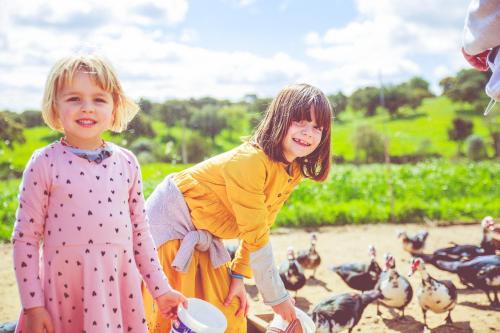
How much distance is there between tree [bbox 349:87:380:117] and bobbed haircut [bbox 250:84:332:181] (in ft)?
67.4

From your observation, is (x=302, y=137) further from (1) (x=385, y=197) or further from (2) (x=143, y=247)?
(1) (x=385, y=197)

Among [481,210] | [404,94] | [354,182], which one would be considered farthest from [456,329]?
[404,94]

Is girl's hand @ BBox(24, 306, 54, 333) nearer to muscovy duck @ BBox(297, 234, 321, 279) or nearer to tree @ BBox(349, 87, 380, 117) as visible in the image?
muscovy duck @ BBox(297, 234, 321, 279)

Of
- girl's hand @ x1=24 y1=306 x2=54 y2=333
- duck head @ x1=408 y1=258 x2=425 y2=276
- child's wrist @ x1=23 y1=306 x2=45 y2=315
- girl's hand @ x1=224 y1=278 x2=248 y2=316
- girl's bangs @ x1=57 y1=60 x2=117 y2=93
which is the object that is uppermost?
girl's bangs @ x1=57 y1=60 x2=117 y2=93

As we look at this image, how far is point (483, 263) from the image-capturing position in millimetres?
4293

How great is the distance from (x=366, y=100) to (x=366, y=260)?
17572 mm

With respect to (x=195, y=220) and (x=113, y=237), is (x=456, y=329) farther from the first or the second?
(x=113, y=237)

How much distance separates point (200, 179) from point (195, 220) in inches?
7.6

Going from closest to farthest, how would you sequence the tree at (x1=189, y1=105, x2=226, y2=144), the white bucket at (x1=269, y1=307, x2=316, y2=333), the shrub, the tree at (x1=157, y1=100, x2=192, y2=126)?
the white bucket at (x1=269, y1=307, x2=316, y2=333) < the tree at (x1=157, y1=100, x2=192, y2=126) < the tree at (x1=189, y1=105, x2=226, y2=144) < the shrub

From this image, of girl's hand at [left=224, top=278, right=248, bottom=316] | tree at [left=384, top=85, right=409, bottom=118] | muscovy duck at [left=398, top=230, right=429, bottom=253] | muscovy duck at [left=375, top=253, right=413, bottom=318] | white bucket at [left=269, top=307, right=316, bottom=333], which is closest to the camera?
white bucket at [left=269, top=307, right=316, bottom=333]

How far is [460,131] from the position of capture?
60.6ft

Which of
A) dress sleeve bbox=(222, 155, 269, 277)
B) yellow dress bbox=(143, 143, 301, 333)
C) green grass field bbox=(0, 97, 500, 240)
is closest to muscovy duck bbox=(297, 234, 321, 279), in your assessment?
green grass field bbox=(0, 97, 500, 240)

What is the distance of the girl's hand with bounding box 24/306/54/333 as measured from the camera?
5.08ft

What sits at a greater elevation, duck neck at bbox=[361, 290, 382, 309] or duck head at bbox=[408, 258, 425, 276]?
duck head at bbox=[408, 258, 425, 276]
